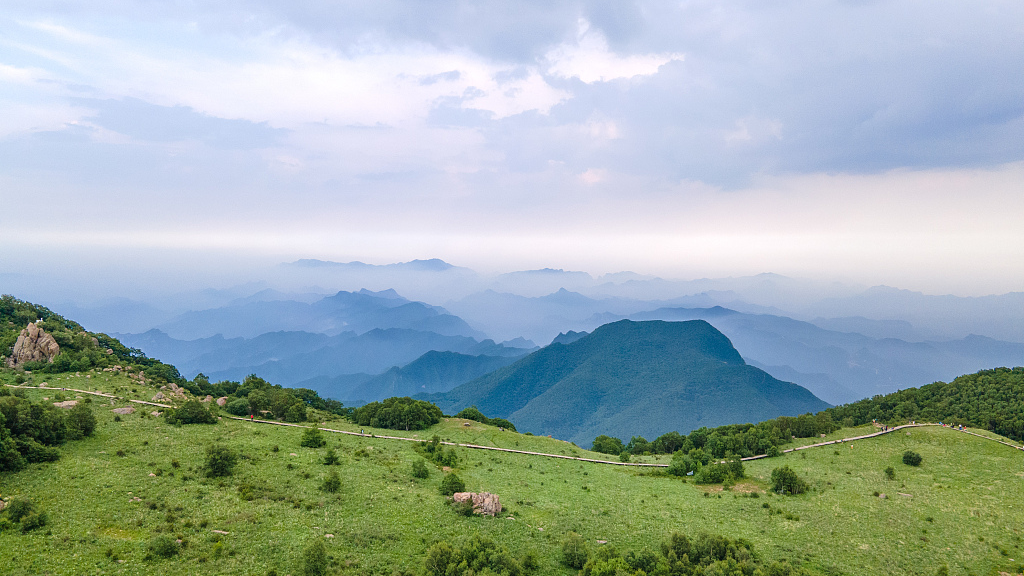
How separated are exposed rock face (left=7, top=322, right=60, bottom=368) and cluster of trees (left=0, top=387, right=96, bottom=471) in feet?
118

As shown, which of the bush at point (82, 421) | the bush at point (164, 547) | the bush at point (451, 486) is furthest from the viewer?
the bush at point (451, 486)

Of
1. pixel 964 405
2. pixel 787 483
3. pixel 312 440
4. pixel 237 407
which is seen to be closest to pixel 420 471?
pixel 312 440

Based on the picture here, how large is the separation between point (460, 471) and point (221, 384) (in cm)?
5969

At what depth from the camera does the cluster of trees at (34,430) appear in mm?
34031

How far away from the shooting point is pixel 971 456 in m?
53.7

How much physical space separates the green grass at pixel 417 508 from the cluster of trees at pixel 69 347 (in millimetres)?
14424

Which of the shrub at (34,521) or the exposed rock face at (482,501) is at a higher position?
the shrub at (34,521)

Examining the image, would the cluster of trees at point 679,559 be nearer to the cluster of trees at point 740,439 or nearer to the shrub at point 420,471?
the shrub at point 420,471

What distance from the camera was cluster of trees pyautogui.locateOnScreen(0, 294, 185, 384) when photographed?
214 ft

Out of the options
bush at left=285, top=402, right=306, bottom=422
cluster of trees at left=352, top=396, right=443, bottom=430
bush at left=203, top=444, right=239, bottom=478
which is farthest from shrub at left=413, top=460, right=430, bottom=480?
bush at left=285, top=402, right=306, bottom=422

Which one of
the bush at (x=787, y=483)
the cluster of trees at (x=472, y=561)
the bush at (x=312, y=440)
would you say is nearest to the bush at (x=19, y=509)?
the bush at (x=312, y=440)

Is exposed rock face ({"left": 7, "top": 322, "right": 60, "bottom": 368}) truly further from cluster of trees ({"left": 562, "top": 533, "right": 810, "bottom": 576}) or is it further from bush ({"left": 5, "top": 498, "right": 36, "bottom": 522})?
cluster of trees ({"left": 562, "top": 533, "right": 810, "bottom": 576})

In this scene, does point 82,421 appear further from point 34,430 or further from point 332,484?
point 332,484

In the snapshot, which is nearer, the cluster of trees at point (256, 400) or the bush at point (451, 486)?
the bush at point (451, 486)
